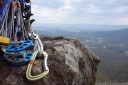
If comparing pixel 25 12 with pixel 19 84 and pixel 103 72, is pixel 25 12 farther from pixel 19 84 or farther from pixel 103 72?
pixel 103 72

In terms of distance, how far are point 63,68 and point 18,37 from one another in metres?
2.03

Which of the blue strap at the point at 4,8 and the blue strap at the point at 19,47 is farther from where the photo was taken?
the blue strap at the point at 4,8

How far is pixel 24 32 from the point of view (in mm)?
9820

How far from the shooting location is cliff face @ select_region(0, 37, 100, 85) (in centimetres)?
783

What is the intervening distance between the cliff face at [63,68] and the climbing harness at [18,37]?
0.85 feet

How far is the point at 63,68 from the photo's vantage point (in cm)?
873

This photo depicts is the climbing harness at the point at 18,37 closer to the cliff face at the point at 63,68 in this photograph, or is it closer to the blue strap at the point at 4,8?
the blue strap at the point at 4,8

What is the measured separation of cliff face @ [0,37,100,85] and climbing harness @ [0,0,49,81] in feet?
0.85

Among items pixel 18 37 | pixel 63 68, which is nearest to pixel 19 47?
pixel 18 37

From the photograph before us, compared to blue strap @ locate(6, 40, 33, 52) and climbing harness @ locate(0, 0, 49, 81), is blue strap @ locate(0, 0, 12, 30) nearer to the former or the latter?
climbing harness @ locate(0, 0, 49, 81)

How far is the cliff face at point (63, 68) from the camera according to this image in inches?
308

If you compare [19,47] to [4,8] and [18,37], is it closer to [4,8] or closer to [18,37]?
[18,37]

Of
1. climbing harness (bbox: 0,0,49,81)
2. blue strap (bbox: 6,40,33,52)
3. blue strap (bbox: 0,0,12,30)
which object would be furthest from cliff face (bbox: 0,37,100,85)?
blue strap (bbox: 0,0,12,30)

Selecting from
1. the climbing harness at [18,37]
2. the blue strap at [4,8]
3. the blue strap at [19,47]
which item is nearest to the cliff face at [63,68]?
the climbing harness at [18,37]
